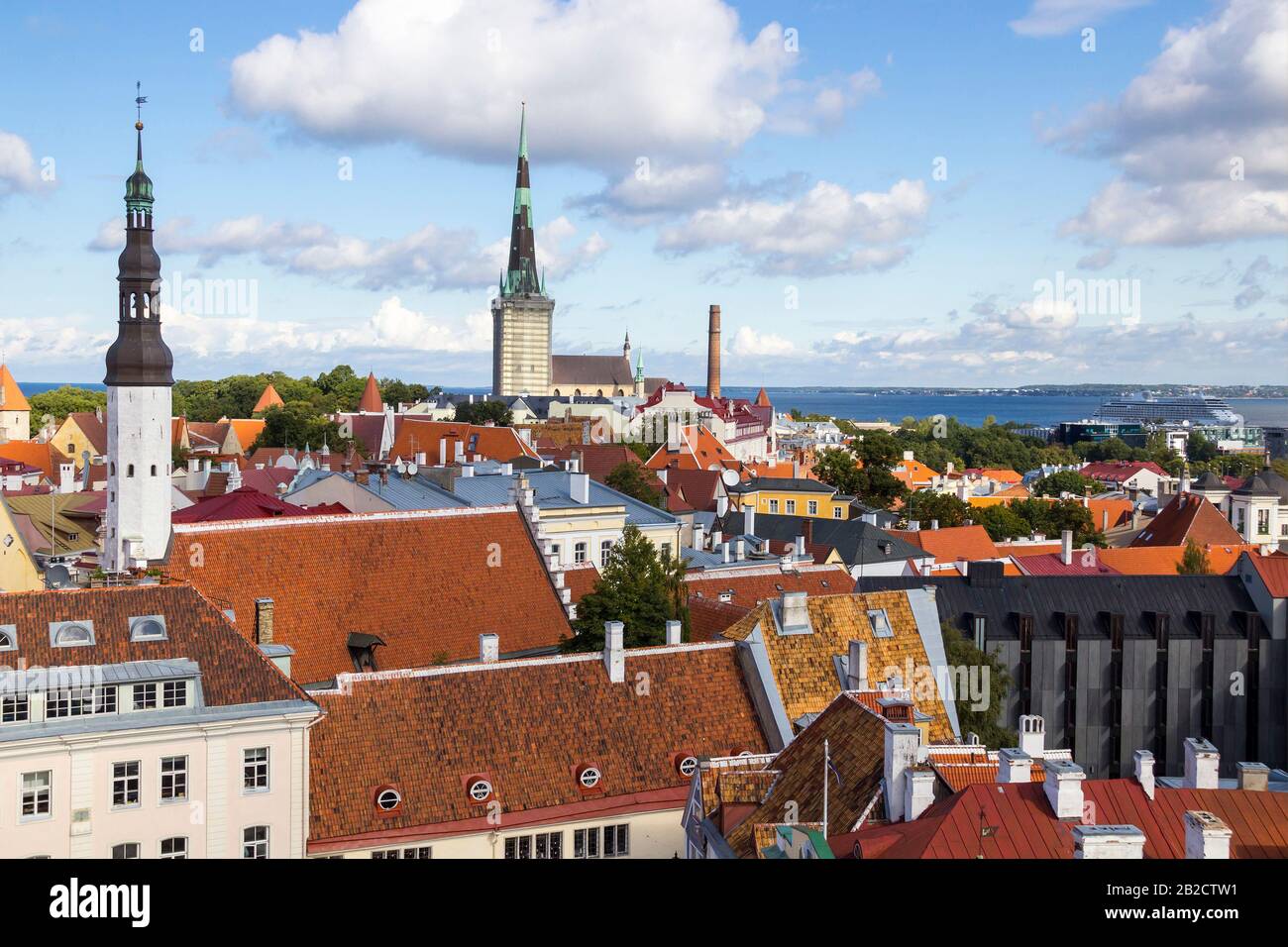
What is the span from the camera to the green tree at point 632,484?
200 ft

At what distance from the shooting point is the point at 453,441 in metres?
79.8

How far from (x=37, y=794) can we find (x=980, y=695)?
18.7 m

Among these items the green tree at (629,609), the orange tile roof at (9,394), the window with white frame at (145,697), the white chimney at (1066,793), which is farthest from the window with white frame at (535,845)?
the orange tile roof at (9,394)

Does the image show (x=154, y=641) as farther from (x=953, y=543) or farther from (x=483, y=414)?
(x=483, y=414)

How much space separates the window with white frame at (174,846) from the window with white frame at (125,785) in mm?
743

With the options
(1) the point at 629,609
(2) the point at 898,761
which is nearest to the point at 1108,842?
(2) the point at 898,761

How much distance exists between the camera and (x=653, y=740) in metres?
23.9

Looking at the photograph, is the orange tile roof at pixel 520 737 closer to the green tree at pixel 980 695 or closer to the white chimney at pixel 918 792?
the green tree at pixel 980 695

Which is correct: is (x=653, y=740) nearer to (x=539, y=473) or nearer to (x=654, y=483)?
(x=539, y=473)

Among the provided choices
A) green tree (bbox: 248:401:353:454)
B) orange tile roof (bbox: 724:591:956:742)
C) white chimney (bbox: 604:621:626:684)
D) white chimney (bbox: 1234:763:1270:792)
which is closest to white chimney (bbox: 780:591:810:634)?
orange tile roof (bbox: 724:591:956:742)
